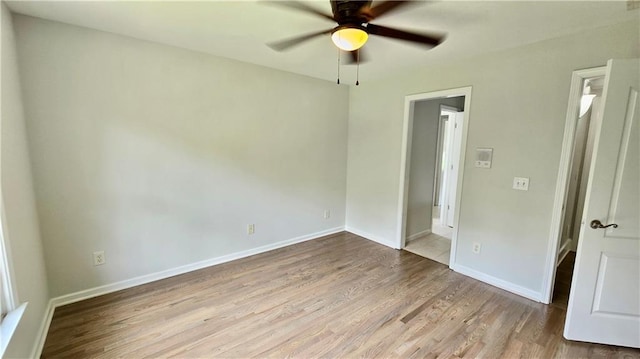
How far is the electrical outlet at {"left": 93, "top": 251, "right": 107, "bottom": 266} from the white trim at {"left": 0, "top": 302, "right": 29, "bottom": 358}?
82cm

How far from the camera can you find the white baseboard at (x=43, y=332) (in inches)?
70.0

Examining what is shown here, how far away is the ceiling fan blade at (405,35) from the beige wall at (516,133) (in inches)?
53.3

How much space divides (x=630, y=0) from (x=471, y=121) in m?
1.34

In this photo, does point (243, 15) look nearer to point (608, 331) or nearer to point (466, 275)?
point (466, 275)

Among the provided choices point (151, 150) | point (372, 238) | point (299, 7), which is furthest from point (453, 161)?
point (151, 150)

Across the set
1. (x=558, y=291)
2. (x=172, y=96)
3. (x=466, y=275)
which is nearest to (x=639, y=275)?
(x=558, y=291)

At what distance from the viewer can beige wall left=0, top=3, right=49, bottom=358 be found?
159 cm

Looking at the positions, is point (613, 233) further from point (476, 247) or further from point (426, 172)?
point (426, 172)

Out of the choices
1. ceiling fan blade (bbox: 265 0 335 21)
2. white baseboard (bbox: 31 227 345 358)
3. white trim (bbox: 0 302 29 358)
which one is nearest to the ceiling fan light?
ceiling fan blade (bbox: 265 0 335 21)

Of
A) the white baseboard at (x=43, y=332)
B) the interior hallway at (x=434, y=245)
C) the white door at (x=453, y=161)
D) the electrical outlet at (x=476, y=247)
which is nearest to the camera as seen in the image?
the white baseboard at (x=43, y=332)

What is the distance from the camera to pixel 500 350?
1957 millimetres

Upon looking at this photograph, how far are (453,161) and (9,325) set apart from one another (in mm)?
5294

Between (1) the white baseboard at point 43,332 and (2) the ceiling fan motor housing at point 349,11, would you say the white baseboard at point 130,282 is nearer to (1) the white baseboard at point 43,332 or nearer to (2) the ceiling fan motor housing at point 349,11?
(1) the white baseboard at point 43,332

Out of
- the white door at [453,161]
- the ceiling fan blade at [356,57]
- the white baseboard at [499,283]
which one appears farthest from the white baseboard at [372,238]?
the ceiling fan blade at [356,57]
